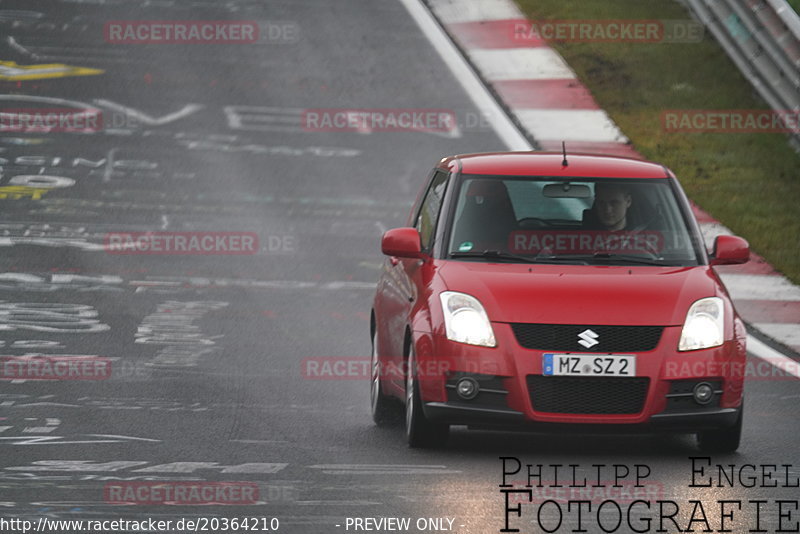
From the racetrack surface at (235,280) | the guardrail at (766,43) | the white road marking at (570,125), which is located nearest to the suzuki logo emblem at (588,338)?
the racetrack surface at (235,280)

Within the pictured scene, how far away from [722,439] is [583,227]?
1.47 metres

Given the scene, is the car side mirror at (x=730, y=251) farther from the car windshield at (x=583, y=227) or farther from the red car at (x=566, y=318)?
the car windshield at (x=583, y=227)

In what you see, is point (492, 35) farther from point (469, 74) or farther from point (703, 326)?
point (703, 326)

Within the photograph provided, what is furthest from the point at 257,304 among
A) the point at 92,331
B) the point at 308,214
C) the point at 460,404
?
the point at 460,404

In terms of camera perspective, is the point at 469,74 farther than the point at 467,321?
Yes

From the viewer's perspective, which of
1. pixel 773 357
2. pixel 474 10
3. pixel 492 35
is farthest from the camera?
pixel 474 10

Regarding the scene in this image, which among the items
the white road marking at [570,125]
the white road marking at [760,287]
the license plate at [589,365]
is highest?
the license plate at [589,365]

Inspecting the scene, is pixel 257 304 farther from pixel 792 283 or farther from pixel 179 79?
pixel 179 79

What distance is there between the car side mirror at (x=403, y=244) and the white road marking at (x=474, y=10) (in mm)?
14519

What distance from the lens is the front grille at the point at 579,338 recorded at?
27.9 ft

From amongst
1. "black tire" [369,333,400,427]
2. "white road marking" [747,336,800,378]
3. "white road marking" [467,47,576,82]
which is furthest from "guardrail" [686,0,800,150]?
"black tire" [369,333,400,427]

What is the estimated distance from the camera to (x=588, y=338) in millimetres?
8500

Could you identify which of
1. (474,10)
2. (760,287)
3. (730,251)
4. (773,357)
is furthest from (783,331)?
(474,10)

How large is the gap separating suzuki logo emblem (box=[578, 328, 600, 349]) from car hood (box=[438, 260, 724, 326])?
6cm
